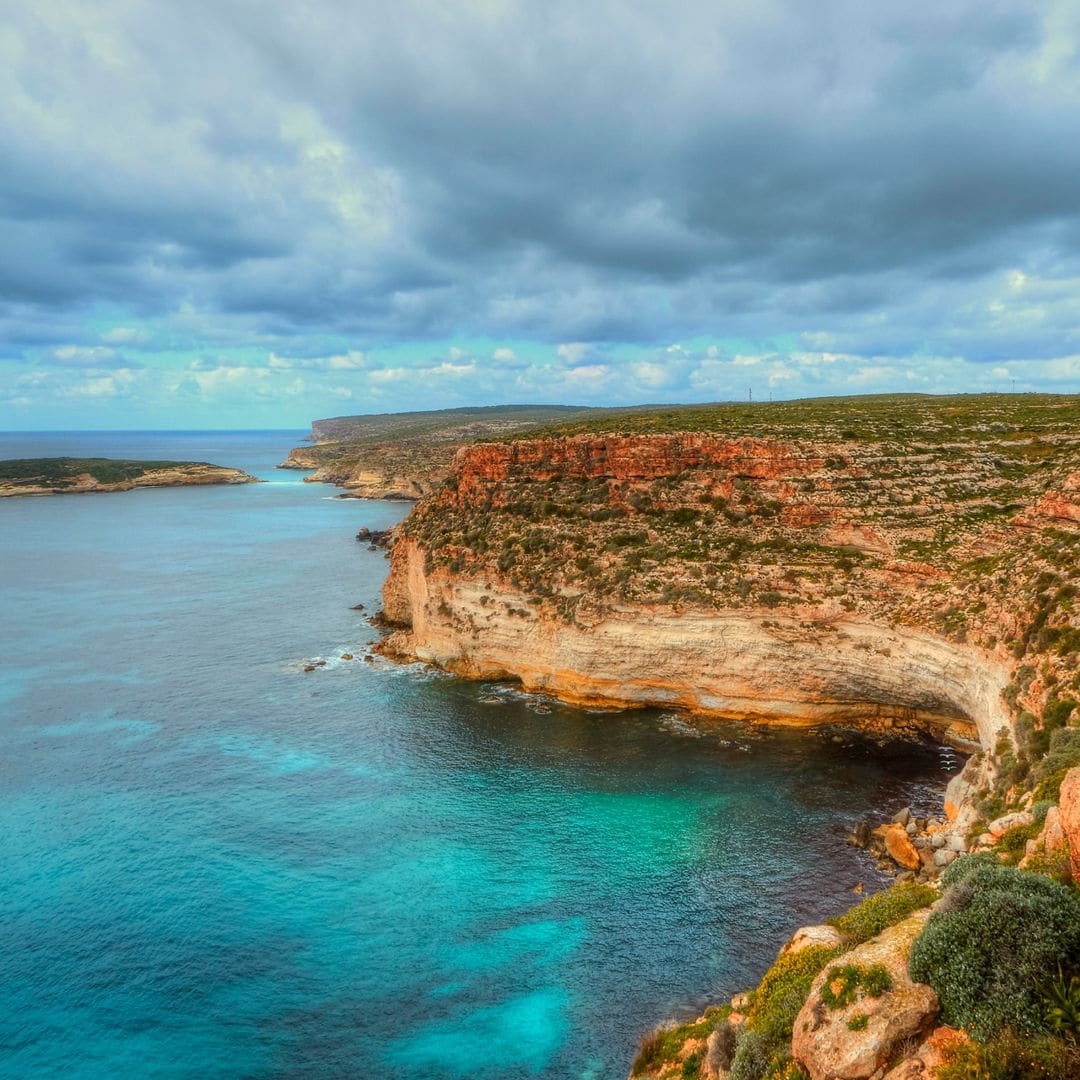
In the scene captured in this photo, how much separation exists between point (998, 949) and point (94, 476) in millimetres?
201537

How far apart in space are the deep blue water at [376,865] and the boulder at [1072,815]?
12505mm

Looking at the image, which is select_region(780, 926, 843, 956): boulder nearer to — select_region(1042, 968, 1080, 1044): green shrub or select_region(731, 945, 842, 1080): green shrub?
select_region(731, 945, 842, 1080): green shrub

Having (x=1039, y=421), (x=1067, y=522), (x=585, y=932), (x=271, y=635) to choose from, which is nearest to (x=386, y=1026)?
(x=585, y=932)

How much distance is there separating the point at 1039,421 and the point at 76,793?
2314 inches

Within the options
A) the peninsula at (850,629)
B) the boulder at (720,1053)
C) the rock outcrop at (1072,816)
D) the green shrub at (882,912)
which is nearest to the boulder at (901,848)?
the peninsula at (850,629)

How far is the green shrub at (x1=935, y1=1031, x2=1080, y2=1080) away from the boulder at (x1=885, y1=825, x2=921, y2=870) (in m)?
18.0

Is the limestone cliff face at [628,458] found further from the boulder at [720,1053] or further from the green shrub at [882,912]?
the boulder at [720,1053]

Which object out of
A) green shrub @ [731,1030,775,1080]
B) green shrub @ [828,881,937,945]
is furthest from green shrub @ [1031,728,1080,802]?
green shrub @ [731,1030,775,1080]

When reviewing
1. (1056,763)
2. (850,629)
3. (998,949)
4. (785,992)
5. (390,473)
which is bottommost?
(785,992)

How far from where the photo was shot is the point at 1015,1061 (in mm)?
9469

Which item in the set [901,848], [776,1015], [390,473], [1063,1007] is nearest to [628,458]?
[901,848]

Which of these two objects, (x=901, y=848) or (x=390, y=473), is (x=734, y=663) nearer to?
(x=901, y=848)

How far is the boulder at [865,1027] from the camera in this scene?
1059cm

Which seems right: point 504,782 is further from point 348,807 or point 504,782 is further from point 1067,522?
point 1067,522
